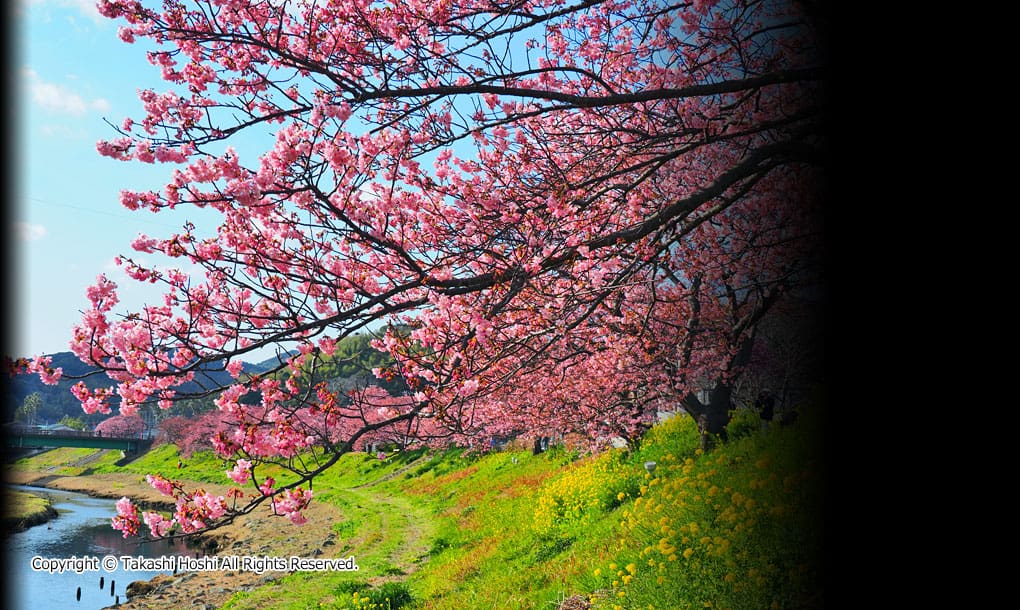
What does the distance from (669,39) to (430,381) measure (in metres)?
4.72

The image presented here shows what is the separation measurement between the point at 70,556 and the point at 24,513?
531 inches

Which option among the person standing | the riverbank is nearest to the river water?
the riverbank

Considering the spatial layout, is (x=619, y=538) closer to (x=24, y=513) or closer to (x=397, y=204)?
(x=397, y=204)

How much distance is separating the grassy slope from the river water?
8767 millimetres

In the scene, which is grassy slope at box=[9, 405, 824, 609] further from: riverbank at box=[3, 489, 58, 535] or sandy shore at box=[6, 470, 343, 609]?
riverbank at box=[3, 489, 58, 535]

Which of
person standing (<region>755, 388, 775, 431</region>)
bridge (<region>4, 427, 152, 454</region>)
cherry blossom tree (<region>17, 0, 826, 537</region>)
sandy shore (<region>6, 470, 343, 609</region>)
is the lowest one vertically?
sandy shore (<region>6, 470, 343, 609</region>)

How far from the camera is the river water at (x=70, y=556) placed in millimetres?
20656

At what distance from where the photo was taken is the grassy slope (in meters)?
5.82

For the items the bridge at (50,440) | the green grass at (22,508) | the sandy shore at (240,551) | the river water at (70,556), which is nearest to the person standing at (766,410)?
the sandy shore at (240,551)

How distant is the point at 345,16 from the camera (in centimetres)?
Answer: 527

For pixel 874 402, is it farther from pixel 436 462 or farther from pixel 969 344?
pixel 436 462

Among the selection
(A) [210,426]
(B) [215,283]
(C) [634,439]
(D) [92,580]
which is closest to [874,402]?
(B) [215,283]

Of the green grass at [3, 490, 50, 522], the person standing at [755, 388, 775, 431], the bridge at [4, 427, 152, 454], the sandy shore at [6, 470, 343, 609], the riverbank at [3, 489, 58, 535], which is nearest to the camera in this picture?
the person standing at [755, 388, 775, 431]

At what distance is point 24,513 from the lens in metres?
36.2
